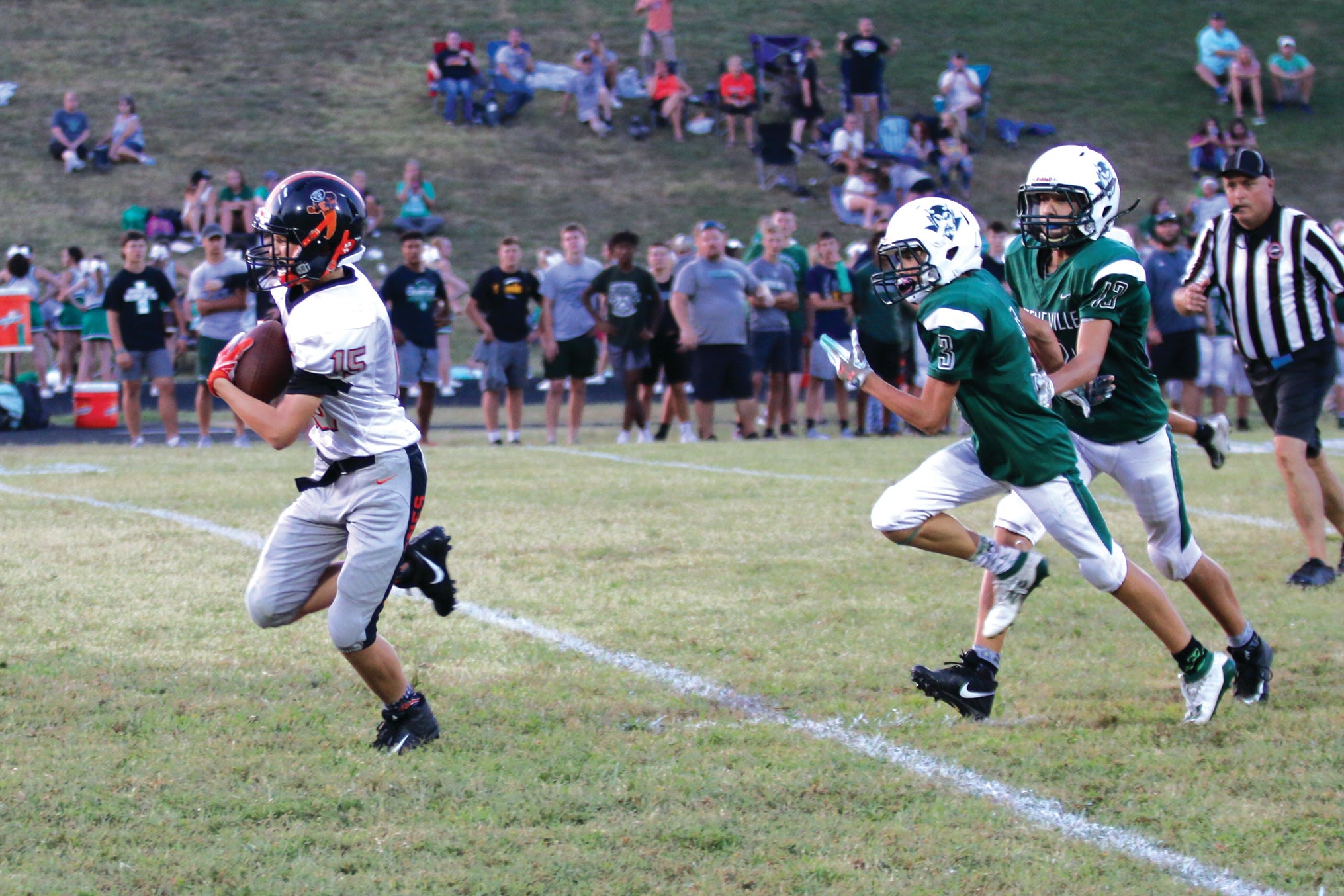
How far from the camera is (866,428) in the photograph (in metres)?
14.4

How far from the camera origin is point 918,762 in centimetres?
397

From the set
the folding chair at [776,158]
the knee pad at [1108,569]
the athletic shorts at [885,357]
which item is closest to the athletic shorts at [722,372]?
the athletic shorts at [885,357]

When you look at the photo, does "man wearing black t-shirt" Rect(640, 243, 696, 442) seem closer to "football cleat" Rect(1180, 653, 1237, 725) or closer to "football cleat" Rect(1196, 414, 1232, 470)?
"football cleat" Rect(1196, 414, 1232, 470)

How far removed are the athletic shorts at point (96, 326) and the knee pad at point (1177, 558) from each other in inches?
504

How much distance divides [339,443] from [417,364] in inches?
353

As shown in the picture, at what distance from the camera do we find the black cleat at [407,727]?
4.06 m

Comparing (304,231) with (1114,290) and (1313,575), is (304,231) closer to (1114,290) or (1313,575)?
(1114,290)

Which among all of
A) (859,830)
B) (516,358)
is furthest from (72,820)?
(516,358)

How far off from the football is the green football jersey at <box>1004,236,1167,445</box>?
96.4 inches

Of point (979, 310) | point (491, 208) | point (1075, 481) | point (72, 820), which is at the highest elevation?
point (491, 208)

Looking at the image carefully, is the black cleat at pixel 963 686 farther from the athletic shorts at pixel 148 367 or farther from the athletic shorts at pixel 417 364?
the athletic shorts at pixel 148 367

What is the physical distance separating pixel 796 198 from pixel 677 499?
16506 millimetres

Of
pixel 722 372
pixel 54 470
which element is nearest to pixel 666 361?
pixel 722 372

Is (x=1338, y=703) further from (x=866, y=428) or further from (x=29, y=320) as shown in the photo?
(x=29, y=320)
